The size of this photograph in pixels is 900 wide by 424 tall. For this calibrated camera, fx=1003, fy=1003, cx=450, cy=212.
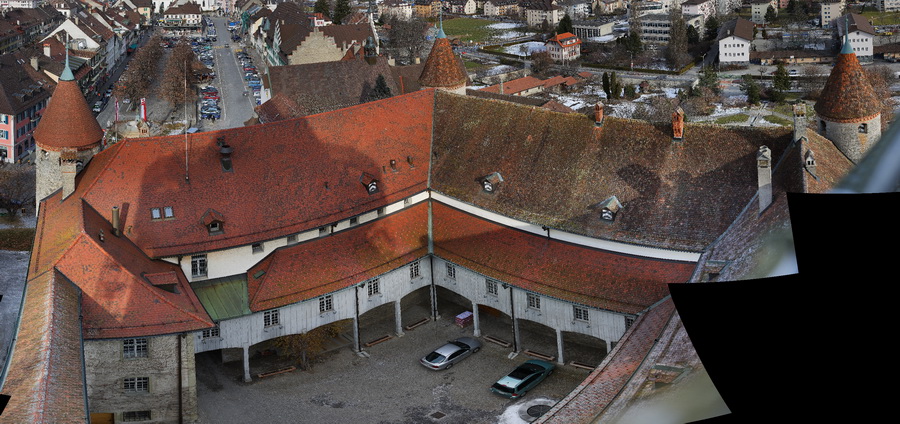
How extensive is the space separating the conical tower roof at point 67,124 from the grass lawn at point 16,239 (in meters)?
17.0

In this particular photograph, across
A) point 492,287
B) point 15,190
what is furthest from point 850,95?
point 15,190

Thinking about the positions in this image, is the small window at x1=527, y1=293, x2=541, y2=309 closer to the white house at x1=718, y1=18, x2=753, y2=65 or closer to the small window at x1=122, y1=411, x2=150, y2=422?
the small window at x1=122, y1=411, x2=150, y2=422

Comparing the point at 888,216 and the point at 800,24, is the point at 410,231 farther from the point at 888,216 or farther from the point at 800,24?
the point at 800,24

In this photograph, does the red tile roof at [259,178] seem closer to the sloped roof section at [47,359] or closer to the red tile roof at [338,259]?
the red tile roof at [338,259]

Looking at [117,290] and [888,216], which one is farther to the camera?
[117,290]

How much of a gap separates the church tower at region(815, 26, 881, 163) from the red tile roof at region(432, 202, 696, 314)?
10410 millimetres

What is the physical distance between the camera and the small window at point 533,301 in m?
46.3

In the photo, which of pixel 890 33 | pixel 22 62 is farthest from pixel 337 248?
pixel 890 33

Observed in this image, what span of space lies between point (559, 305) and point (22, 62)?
8665cm

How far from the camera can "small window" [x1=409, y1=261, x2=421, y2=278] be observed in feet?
167

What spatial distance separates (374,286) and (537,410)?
10.9 meters

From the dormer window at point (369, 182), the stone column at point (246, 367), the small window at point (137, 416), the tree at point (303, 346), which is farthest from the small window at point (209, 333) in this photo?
the dormer window at point (369, 182)

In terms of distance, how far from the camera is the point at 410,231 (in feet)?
168

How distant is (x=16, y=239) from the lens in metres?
64.8
